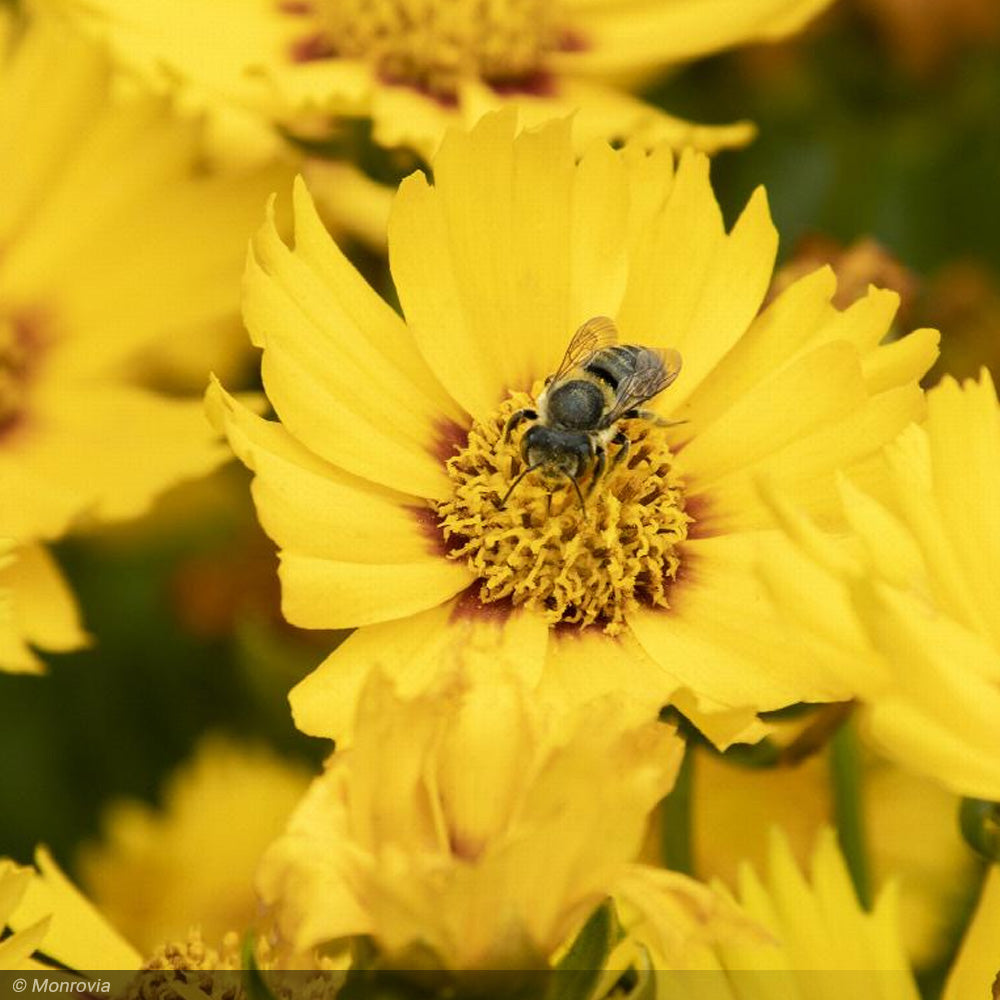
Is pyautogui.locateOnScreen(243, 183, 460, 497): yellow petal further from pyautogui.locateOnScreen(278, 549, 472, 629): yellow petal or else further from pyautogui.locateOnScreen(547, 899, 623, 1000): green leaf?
pyautogui.locateOnScreen(547, 899, 623, 1000): green leaf

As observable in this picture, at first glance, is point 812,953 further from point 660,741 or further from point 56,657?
point 56,657

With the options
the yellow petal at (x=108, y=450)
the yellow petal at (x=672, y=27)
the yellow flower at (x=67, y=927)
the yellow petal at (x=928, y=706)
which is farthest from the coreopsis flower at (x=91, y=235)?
the yellow petal at (x=928, y=706)

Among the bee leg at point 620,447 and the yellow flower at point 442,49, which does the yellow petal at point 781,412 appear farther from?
the yellow flower at point 442,49

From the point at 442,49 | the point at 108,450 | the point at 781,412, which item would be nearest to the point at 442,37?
the point at 442,49

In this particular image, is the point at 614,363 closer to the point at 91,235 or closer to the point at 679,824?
the point at 679,824

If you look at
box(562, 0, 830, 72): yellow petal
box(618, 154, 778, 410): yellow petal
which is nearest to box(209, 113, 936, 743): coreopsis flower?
box(618, 154, 778, 410): yellow petal

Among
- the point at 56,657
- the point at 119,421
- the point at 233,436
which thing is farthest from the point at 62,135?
the point at 233,436
